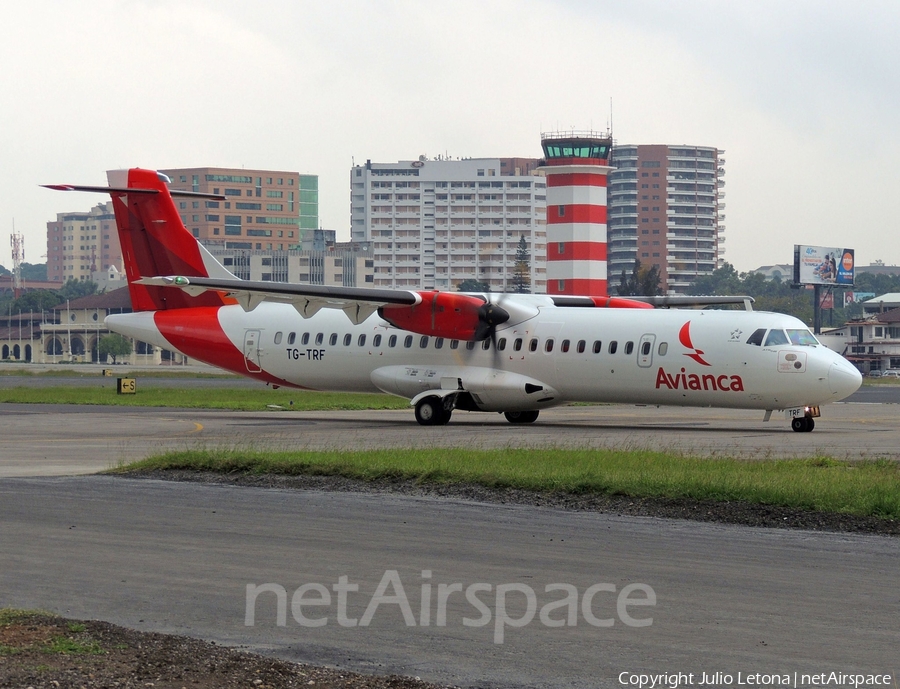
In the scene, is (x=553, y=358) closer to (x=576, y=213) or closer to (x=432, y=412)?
(x=432, y=412)

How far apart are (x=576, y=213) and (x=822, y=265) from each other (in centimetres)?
4754

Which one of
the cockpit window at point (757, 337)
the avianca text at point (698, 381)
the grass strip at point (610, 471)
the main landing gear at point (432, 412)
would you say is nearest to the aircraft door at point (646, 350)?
the avianca text at point (698, 381)

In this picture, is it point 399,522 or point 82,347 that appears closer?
point 399,522

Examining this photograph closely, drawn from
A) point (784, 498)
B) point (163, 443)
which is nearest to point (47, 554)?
point (784, 498)

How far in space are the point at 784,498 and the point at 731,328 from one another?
42.5 ft

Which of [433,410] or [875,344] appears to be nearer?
[433,410]

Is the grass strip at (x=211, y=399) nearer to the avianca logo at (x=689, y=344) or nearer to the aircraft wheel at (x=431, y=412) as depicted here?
the aircraft wheel at (x=431, y=412)

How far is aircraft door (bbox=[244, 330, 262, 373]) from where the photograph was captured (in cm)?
3378

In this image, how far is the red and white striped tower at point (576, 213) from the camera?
7656cm

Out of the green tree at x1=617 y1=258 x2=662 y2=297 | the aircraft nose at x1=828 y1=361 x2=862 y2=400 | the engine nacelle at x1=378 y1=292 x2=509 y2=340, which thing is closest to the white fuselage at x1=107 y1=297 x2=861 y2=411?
the aircraft nose at x1=828 y1=361 x2=862 y2=400

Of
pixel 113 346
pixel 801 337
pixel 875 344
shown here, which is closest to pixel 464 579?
pixel 801 337

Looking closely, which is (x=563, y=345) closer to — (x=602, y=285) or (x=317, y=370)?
(x=317, y=370)

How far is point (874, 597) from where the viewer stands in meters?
9.56

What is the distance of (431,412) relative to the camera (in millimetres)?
30750
